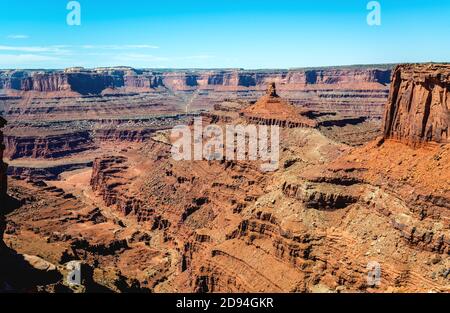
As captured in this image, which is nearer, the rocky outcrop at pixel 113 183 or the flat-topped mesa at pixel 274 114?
the flat-topped mesa at pixel 274 114

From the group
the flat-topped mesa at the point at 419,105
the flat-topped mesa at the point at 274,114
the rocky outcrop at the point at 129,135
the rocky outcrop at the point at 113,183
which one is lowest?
the rocky outcrop at the point at 113,183

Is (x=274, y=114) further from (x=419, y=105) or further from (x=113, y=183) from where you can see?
(x=419, y=105)

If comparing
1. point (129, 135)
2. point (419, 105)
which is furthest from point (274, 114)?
point (129, 135)

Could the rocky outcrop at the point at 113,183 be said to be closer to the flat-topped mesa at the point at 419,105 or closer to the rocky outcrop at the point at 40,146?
the rocky outcrop at the point at 40,146

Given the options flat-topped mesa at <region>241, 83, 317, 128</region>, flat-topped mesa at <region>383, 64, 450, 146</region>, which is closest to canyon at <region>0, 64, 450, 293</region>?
flat-topped mesa at <region>383, 64, 450, 146</region>

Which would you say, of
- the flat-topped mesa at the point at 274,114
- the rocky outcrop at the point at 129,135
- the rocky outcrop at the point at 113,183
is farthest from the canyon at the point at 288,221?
the rocky outcrop at the point at 129,135

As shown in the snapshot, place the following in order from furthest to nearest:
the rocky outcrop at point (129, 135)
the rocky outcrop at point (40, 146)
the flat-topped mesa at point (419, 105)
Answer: the rocky outcrop at point (129, 135), the rocky outcrop at point (40, 146), the flat-topped mesa at point (419, 105)
